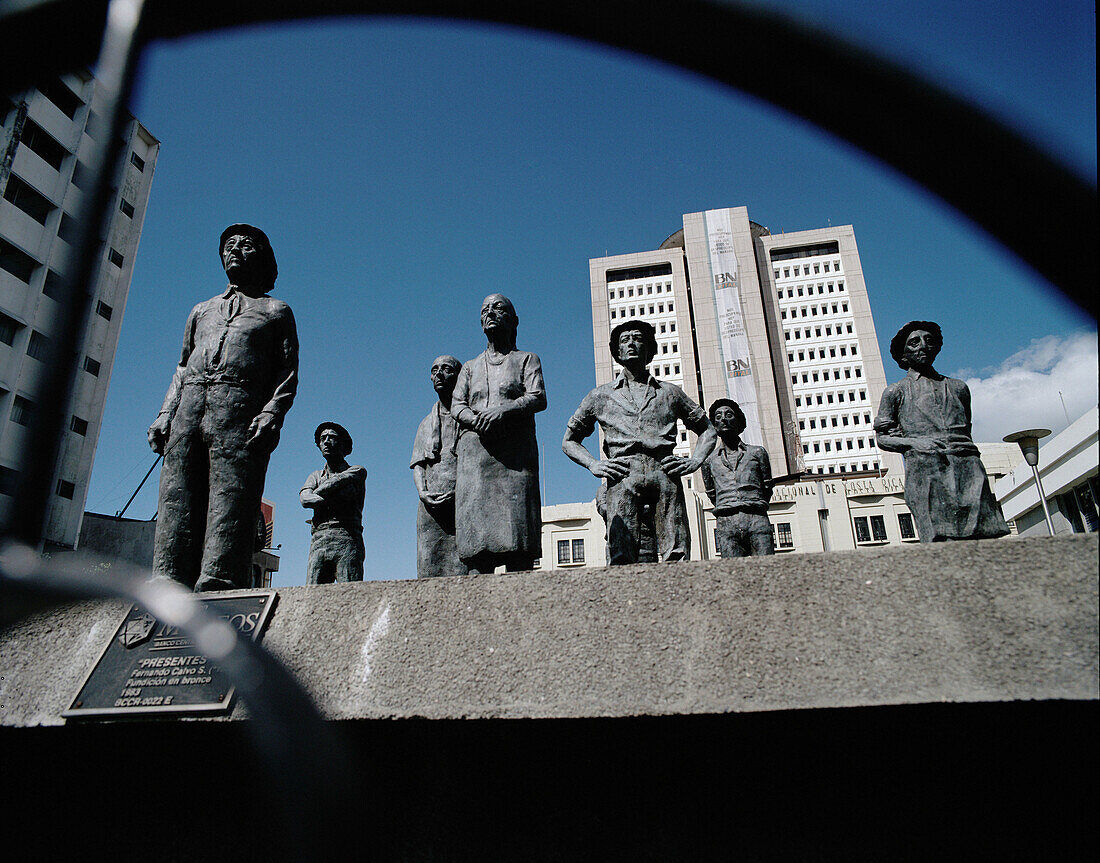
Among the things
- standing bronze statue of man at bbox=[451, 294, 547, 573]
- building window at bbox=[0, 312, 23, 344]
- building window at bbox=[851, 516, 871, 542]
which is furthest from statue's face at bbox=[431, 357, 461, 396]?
building window at bbox=[851, 516, 871, 542]

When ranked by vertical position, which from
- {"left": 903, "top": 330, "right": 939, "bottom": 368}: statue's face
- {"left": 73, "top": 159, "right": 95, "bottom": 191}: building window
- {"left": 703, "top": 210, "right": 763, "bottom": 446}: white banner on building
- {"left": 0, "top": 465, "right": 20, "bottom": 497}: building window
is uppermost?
{"left": 703, "top": 210, "right": 763, "bottom": 446}: white banner on building

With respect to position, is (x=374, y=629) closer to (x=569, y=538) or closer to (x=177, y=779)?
(x=177, y=779)

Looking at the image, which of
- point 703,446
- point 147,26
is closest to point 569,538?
point 703,446

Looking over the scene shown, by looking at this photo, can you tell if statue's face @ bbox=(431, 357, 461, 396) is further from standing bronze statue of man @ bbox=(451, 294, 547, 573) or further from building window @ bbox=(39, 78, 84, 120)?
building window @ bbox=(39, 78, 84, 120)

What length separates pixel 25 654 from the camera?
3633mm

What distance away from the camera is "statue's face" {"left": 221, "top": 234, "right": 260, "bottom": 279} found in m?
5.19

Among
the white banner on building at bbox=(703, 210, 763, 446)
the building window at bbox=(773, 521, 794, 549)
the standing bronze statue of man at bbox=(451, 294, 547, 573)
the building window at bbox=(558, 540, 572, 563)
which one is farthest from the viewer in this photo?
the white banner on building at bbox=(703, 210, 763, 446)

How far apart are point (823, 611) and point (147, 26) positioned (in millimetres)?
2827

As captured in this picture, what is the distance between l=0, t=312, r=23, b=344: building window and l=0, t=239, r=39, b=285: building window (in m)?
1.80

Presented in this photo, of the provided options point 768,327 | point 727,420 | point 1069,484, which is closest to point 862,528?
point 1069,484

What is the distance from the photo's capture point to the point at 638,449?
17.3 ft

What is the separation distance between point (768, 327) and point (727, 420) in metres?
71.0

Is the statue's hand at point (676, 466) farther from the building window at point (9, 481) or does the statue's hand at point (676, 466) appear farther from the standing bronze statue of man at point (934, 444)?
the building window at point (9, 481)

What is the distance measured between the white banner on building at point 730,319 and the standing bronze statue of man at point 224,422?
58.4m
